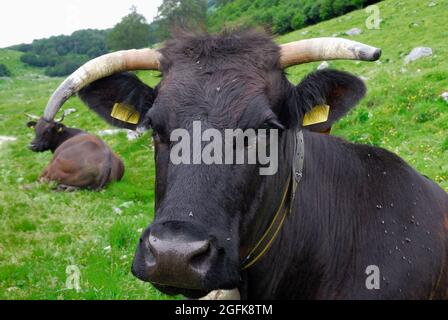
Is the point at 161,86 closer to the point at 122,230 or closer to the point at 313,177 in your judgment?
the point at 313,177

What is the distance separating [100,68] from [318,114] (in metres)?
1.75

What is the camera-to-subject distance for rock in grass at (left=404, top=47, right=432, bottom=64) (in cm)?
1825

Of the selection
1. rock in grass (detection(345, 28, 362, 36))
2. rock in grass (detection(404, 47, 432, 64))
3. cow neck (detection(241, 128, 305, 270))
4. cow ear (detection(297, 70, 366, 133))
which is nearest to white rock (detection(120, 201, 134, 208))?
cow neck (detection(241, 128, 305, 270))

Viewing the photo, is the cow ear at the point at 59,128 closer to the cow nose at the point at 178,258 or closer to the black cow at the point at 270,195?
the black cow at the point at 270,195

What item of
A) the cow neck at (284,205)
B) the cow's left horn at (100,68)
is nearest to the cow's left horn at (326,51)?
the cow neck at (284,205)

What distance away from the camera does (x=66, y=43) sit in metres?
164

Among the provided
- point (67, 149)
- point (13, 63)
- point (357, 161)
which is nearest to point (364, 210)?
point (357, 161)

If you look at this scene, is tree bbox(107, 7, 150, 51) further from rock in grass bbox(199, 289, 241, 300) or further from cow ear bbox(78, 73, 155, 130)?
cow ear bbox(78, 73, 155, 130)

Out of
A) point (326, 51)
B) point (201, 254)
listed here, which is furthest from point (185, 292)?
point (326, 51)

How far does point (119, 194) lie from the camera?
40.4 ft

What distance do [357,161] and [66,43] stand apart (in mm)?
172159

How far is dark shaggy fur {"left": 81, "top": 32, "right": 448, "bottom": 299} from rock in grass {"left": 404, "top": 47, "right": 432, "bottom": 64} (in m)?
15.0

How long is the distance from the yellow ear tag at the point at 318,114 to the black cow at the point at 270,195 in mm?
39

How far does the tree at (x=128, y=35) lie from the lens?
8412 centimetres
